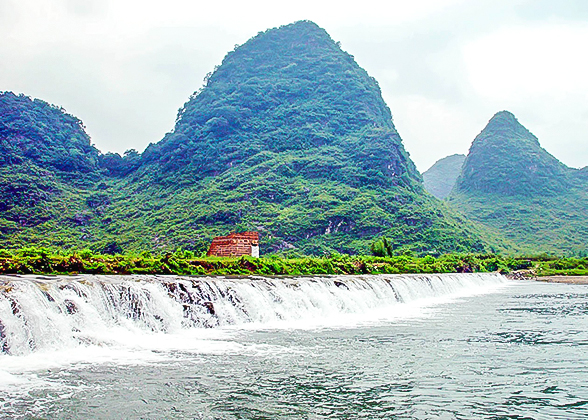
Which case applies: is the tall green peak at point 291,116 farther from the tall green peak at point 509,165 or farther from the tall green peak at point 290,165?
the tall green peak at point 509,165

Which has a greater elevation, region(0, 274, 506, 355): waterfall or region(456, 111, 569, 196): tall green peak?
region(456, 111, 569, 196): tall green peak

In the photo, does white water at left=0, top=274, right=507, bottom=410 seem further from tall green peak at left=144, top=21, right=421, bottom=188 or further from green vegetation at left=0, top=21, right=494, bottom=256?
tall green peak at left=144, top=21, right=421, bottom=188

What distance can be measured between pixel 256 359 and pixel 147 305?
4.86 meters

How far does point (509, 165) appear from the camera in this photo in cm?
14262

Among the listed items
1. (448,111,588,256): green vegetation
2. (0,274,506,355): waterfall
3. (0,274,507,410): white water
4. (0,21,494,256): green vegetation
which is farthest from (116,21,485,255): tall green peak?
(0,274,507,410): white water

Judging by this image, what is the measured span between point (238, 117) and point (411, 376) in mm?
113208

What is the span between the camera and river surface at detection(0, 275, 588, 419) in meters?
6.61

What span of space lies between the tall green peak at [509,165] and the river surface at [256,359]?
435 ft

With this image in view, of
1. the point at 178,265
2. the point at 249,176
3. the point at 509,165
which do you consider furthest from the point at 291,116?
the point at 178,265

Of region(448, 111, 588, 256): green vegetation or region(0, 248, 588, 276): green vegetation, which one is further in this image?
region(448, 111, 588, 256): green vegetation

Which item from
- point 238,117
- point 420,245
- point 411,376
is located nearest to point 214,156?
point 238,117

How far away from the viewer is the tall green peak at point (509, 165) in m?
139

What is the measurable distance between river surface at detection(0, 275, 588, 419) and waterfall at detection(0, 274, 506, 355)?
0.13 ft

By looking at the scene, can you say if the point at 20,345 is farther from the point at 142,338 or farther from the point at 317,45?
the point at 317,45
